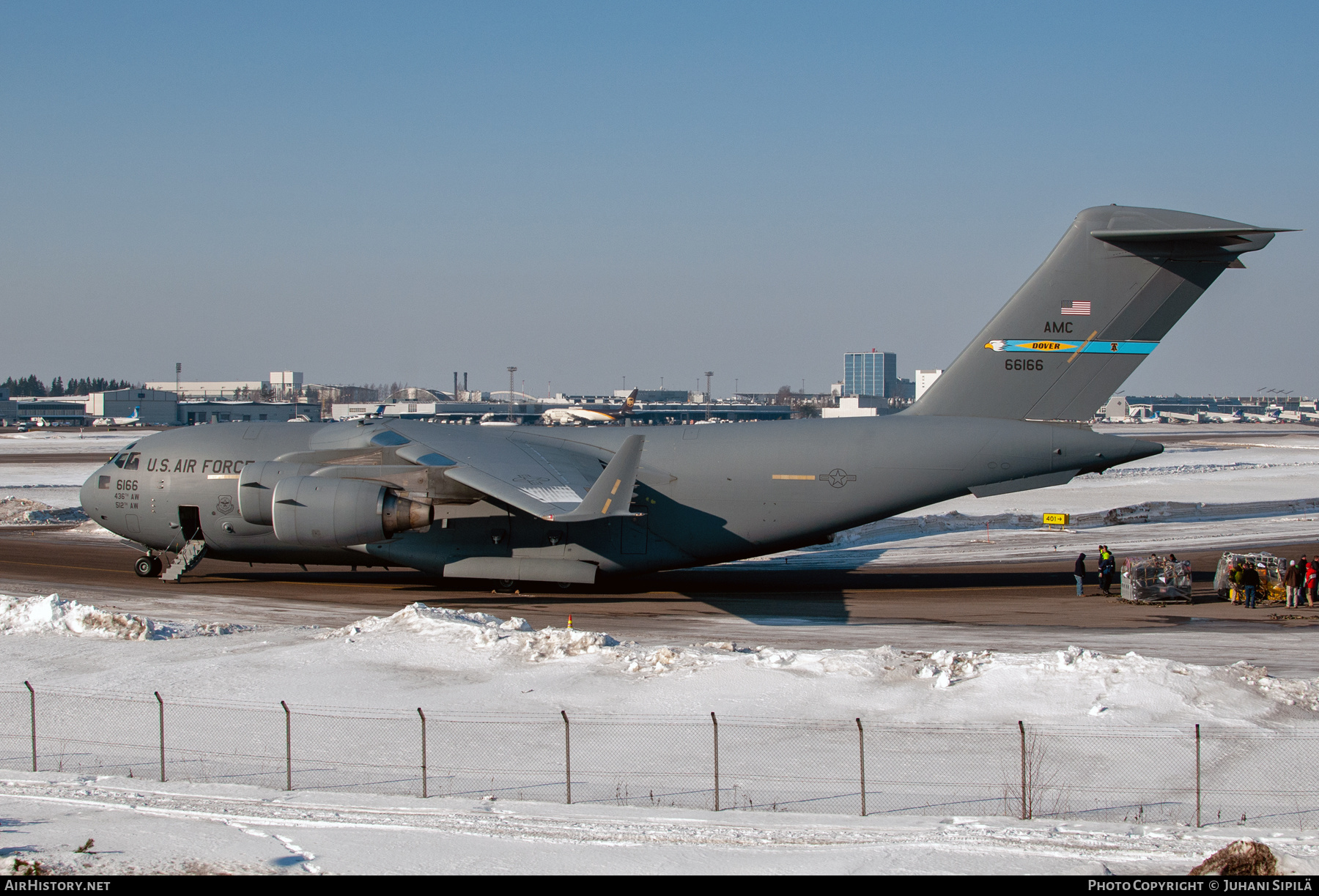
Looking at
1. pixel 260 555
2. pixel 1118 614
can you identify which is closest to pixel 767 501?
pixel 1118 614

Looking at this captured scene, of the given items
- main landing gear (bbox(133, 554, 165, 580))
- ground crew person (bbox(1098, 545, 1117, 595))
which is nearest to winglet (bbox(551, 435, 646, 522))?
ground crew person (bbox(1098, 545, 1117, 595))

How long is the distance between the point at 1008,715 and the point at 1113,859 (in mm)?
3742

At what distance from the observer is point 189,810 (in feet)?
24.3

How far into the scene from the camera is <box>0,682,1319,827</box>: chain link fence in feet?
26.0

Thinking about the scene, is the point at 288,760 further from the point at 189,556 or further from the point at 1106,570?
the point at 1106,570

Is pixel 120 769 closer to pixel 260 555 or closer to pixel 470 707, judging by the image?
pixel 470 707

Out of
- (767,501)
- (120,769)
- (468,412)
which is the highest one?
(468,412)

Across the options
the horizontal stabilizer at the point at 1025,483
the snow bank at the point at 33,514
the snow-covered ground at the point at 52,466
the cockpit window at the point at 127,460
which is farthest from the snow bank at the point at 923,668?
the snow-covered ground at the point at 52,466

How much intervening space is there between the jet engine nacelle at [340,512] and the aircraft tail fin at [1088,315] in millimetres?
Result: 9377

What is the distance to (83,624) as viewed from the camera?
44.8 feet

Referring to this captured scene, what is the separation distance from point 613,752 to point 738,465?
9.07m

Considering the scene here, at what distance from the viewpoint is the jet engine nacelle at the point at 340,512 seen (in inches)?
615

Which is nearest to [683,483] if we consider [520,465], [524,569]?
[520,465]

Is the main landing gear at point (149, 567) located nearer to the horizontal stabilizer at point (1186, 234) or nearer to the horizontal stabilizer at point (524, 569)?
the horizontal stabilizer at point (524, 569)
